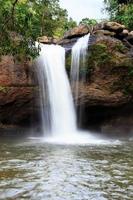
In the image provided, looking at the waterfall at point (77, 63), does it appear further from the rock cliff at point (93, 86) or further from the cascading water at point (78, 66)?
the rock cliff at point (93, 86)

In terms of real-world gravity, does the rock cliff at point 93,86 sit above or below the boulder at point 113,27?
below

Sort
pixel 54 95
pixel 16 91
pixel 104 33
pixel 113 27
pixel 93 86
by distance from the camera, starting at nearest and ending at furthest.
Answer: pixel 16 91 < pixel 93 86 < pixel 54 95 < pixel 104 33 < pixel 113 27

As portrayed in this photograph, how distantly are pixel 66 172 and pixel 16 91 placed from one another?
8.71 meters

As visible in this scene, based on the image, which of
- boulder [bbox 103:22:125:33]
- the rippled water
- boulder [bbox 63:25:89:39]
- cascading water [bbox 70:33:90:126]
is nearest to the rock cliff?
cascading water [bbox 70:33:90:126]

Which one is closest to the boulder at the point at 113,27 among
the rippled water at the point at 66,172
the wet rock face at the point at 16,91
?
the wet rock face at the point at 16,91

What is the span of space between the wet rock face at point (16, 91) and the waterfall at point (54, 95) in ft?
1.63

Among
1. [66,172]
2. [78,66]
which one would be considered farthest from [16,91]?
[66,172]

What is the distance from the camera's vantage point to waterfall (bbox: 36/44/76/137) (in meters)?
19.2

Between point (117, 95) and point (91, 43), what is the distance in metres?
2.63

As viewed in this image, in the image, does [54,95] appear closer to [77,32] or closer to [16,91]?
[16,91]

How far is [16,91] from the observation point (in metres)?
18.4

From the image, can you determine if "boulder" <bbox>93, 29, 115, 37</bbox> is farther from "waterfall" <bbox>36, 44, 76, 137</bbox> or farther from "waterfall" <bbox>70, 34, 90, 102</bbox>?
"waterfall" <bbox>36, 44, 76, 137</bbox>

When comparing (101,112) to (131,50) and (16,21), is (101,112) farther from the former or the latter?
(16,21)

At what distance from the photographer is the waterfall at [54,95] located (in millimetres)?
19172
